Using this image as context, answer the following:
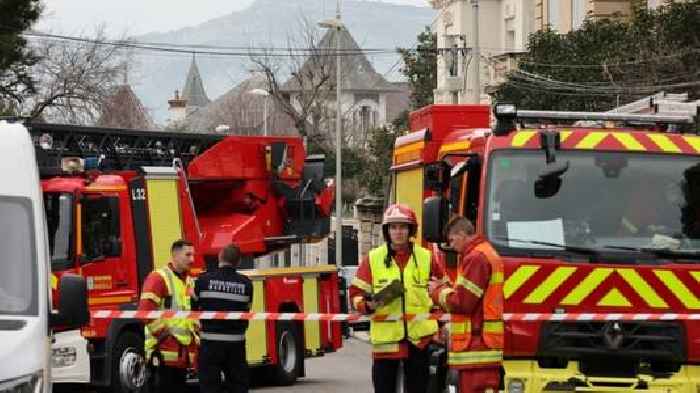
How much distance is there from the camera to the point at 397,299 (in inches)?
485

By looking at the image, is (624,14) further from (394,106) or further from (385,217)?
(394,106)

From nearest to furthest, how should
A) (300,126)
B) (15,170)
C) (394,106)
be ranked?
1. (15,170)
2. (300,126)
3. (394,106)

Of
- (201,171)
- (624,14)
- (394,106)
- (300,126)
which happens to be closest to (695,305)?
(201,171)

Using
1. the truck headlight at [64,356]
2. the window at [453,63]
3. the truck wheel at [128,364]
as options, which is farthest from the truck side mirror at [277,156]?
the window at [453,63]

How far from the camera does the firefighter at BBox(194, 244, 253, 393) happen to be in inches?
Result: 535

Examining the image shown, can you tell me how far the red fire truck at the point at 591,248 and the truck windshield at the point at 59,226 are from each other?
19.1ft

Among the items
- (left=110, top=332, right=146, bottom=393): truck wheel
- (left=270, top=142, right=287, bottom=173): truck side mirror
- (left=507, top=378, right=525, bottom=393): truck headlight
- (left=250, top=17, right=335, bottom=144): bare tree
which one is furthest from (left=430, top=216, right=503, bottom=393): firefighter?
(left=250, top=17, right=335, bottom=144): bare tree

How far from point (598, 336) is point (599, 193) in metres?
1.09

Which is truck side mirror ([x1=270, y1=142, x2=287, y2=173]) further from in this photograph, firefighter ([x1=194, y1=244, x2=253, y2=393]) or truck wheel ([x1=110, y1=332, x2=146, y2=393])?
firefighter ([x1=194, y1=244, x2=253, y2=393])

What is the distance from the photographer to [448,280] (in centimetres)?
1295

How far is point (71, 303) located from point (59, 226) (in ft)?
27.1

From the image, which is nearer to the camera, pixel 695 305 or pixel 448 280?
pixel 695 305

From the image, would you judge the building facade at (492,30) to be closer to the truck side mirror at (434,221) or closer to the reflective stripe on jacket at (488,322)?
the truck side mirror at (434,221)

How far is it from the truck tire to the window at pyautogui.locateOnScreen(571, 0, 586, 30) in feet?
79.7
